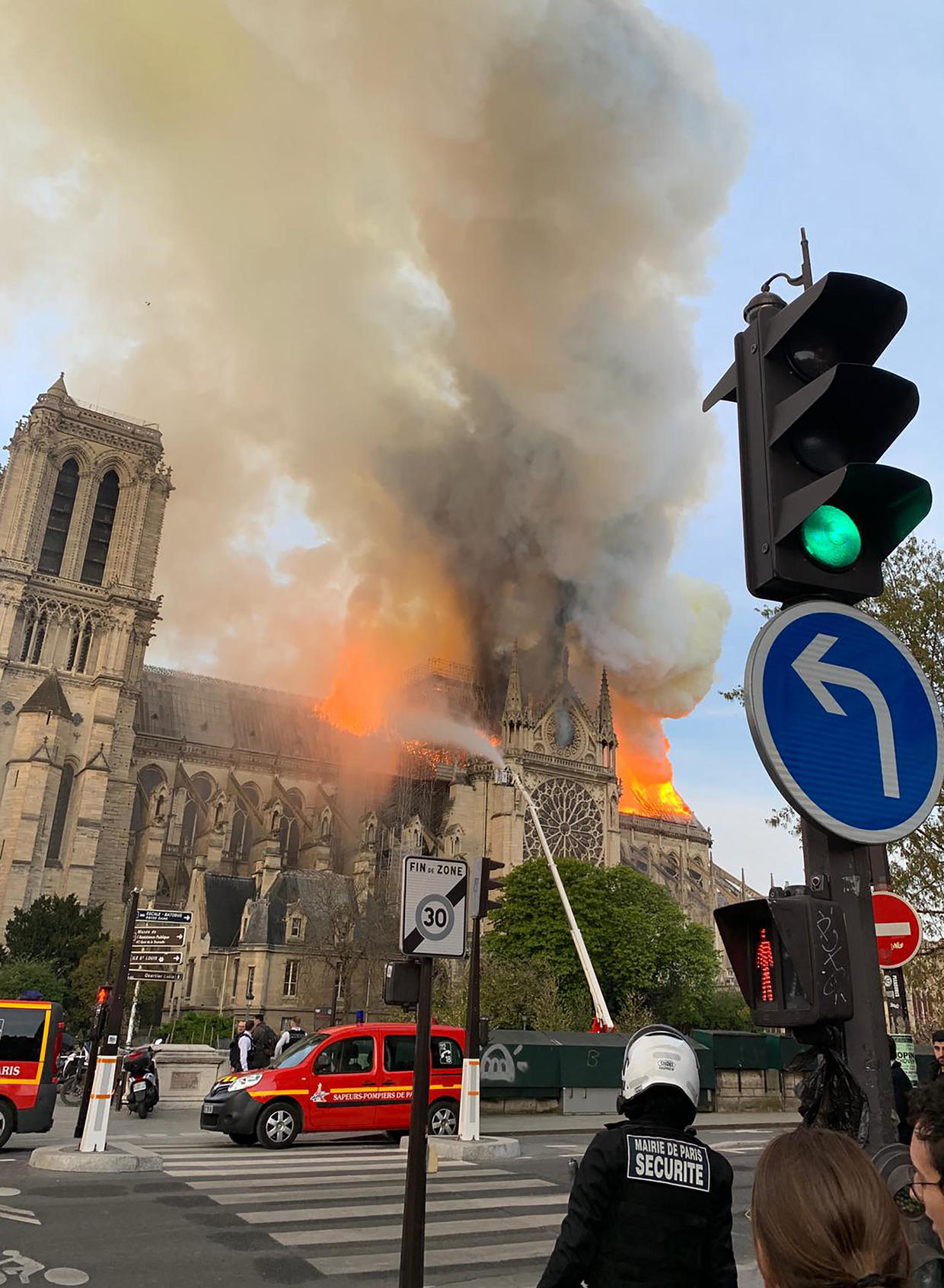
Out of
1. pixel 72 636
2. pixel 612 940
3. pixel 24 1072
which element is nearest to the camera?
pixel 24 1072

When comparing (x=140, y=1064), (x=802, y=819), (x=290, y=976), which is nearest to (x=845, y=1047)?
(x=802, y=819)

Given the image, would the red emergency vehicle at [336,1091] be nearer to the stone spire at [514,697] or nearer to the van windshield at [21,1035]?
the van windshield at [21,1035]

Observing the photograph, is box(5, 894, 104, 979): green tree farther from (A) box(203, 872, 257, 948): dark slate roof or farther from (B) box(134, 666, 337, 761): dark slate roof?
(B) box(134, 666, 337, 761): dark slate roof

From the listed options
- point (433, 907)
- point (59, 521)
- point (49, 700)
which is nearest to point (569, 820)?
point (49, 700)

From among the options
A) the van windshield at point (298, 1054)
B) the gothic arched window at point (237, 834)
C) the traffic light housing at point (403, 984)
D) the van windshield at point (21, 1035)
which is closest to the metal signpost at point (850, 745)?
the traffic light housing at point (403, 984)

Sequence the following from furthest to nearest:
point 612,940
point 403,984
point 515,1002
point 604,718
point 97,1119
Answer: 1. point 604,718
2. point 612,940
3. point 515,1002
4. point 97,1119
5. point 403,984

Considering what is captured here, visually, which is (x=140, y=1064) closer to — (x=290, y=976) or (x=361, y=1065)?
(x=361, y=1065)

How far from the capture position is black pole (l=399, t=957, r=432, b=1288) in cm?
538

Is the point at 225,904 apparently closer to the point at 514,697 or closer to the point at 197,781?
the point at 197,781

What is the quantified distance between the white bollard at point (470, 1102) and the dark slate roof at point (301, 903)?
39.0m

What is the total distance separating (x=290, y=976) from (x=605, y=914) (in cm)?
1663

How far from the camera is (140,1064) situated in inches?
752

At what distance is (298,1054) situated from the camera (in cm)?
1485

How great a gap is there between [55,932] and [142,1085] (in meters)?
30.7
